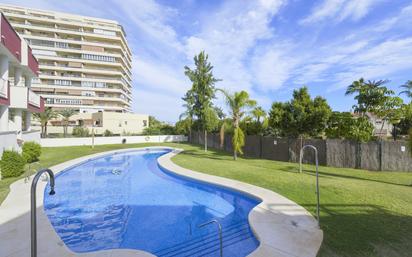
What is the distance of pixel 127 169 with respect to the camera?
1719cm

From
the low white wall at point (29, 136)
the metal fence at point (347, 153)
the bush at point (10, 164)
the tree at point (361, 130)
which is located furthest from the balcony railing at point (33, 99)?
the tree at point (361, 130)

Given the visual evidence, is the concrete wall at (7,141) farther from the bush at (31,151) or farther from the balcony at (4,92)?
the bush at (31,151)

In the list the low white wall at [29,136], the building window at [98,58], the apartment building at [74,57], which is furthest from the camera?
the building window at [98,58]

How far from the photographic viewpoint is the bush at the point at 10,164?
11.0m

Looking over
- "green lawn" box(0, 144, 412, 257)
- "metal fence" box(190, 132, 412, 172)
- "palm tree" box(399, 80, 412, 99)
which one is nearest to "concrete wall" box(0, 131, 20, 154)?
"green lawn" box(0, 144, 412, 257)

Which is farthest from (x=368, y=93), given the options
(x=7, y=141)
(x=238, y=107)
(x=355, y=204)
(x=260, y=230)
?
(x=7, y=141)

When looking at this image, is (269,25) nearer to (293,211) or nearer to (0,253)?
(293,211)

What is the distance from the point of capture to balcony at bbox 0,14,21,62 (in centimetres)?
1155

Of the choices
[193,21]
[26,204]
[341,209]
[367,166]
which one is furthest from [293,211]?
[193,21]

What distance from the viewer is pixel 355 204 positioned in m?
7.79

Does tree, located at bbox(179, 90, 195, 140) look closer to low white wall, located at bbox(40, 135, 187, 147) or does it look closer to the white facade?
low white wall, located at bbox(40, 135, 187, 147)

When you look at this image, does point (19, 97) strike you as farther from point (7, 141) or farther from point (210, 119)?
point (210, 119)

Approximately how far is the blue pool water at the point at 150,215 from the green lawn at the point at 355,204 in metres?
1.95

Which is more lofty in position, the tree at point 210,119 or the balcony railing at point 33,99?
the balcony railing at point 33,99
